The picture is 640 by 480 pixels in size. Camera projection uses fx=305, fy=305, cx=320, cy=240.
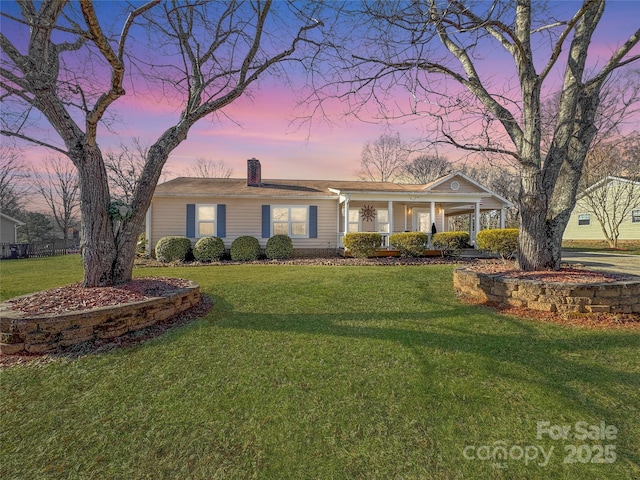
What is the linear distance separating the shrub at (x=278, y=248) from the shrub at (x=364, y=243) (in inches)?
101

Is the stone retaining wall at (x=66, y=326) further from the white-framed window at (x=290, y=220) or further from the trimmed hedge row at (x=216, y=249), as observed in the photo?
the white-framed window at (x=290, y=220)

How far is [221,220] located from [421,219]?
10708 millimetres

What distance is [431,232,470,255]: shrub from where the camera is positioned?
501 inches

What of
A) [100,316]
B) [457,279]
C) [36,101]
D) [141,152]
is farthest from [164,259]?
[141,152]

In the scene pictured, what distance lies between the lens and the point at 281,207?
45.3 ft

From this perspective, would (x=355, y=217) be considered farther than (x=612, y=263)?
Yes

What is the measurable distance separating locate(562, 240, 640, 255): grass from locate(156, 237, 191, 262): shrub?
21240 mm

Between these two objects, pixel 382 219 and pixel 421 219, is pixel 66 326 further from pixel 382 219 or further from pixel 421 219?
pixel 421 219

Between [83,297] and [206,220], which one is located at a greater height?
[206,220]

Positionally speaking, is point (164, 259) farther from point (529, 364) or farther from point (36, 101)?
point (529, 364)

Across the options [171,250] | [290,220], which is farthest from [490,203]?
[171,250]

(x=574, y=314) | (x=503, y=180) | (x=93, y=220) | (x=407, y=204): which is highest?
(x=503, y=180)

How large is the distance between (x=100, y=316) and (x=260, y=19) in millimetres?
5936

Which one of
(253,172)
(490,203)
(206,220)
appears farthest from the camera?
(490,203)
